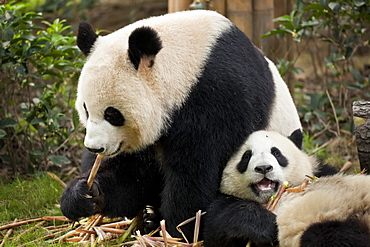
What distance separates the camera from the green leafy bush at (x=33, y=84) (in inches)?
206

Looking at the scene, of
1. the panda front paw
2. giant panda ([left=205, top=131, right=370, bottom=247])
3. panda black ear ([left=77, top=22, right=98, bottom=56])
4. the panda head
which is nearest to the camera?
giant panda ([left=205, top=131, right=370, bottom=247])

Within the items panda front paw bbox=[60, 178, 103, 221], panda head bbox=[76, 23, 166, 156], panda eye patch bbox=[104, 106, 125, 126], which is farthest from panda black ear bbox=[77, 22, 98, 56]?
panda front paw bbox=[60, 178, 103, 221]

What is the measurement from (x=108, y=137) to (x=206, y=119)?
67cm

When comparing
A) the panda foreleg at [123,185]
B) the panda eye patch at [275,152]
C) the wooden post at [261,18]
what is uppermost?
the wooden post at [261,18]

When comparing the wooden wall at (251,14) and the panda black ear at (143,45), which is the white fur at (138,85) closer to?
the panda black ear at (143,45)

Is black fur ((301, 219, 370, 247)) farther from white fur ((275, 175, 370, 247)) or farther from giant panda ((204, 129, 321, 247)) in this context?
giant panda ((204, 129, 321, 247))

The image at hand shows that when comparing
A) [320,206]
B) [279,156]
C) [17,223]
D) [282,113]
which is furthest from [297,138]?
[17,223]

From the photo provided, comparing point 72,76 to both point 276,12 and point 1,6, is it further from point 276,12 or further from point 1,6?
point 276,12

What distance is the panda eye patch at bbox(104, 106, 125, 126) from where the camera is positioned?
3656 mm

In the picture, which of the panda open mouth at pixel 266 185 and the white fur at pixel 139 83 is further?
the panda open mouth at pixel 266 185

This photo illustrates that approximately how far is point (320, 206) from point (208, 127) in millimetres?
909

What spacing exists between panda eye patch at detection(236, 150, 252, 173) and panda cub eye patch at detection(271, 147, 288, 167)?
6.6 inches

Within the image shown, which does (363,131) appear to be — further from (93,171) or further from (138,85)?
(93,171)

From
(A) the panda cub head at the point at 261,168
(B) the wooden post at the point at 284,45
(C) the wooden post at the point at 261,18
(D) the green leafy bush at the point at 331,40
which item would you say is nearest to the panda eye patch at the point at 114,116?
(A) the panda cub head at the point at 261,168
